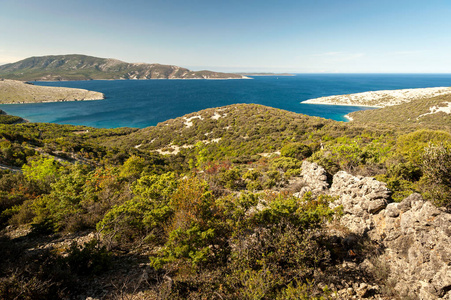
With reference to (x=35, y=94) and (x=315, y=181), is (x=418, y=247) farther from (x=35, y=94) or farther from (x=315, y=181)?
(x=35, y=94)

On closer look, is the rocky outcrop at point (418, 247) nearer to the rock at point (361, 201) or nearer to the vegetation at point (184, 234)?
the rock at point (361, 201)

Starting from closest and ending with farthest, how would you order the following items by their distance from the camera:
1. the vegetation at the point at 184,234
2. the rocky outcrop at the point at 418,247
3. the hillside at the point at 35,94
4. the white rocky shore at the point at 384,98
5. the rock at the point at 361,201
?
1. the rocky outcrop at the point at 418,247
2. the vegetation at the point at 184,234
3. the rock at the point at 361,201
4. the white rocky shore at the point at 384,98
5. the hillside at the point at 35,94

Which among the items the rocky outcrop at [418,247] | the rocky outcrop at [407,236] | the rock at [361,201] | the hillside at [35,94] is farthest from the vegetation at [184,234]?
the hillside at [35,94]

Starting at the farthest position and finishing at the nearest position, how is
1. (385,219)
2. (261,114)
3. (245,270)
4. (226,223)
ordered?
(261,114), (226,223), (385,219), (245,270)

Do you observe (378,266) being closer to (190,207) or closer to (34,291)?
Answer: (190,207)

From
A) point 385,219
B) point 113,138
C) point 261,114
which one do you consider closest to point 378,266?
point 385,219

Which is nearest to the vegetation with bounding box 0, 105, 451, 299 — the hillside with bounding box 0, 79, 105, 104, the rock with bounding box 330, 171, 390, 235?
the rock with bounding box 330, 171, 390, 235

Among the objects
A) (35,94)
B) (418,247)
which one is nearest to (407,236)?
(418,247)
